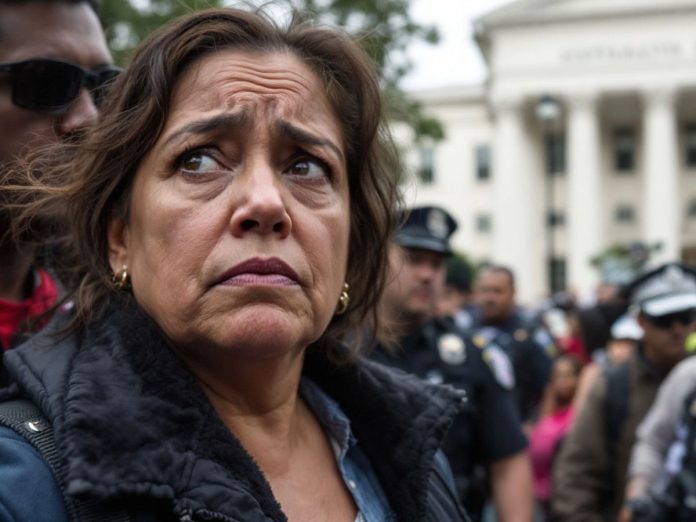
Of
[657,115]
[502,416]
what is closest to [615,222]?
[657,115]

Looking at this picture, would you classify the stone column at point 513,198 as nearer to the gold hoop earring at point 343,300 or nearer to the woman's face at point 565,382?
the woman's face at point 565,382

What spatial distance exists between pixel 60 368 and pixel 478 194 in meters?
65.1

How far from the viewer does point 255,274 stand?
1.86 meters

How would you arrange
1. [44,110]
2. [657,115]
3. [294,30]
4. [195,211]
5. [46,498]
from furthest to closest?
[657,115]
[44,110]
[294,30]
[195,211]
[46,498]

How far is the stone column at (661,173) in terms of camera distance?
54.5 metres

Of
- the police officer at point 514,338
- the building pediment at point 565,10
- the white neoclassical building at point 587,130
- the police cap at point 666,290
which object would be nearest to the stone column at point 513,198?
the white neoclassical building at point 587,130

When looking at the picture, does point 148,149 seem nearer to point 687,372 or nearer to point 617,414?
point 687,372

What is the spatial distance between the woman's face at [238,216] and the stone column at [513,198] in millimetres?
53790

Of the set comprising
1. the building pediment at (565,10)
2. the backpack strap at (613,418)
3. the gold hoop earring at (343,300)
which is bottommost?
the building pediment at (565,10)

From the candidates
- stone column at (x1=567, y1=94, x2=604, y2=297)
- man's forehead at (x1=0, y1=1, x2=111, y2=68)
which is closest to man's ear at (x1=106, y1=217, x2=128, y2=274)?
man's forehead at (x1=0, y1=1, x2=111, y2=68)

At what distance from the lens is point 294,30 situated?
2.18 metres

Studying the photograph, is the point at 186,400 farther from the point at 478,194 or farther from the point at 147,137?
the point at 478,194

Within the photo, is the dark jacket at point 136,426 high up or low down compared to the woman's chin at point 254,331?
down

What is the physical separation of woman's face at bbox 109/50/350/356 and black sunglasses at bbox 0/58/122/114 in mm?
537
